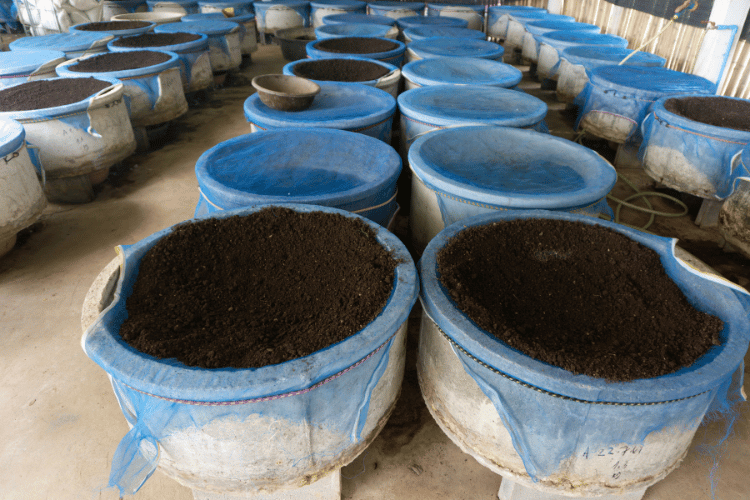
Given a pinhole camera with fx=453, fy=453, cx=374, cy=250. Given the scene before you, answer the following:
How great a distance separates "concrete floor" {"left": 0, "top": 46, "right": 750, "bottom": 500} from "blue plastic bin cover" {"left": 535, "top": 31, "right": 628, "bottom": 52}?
3660mm

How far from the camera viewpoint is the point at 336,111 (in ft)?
11.8

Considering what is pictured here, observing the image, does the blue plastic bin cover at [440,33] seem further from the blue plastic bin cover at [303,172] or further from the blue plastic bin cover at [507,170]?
the blue plastic bin cover at [303,172]

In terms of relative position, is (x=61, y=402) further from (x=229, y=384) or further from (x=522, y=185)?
(x=522, y=185)

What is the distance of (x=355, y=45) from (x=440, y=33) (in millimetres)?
1687

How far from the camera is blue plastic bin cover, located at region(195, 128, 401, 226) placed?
248 cm

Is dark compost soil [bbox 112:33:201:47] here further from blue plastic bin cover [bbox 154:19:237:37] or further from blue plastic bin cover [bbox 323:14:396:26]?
blue plastic bin cover [bbox 323:14:396:26]

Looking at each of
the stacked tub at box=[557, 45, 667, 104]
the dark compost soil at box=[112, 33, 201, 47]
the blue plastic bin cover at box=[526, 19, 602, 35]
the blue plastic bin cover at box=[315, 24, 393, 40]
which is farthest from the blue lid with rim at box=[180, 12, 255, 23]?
the stacked tub at box=[557, 45, 667, 104]

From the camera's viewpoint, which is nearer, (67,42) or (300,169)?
(300,169)

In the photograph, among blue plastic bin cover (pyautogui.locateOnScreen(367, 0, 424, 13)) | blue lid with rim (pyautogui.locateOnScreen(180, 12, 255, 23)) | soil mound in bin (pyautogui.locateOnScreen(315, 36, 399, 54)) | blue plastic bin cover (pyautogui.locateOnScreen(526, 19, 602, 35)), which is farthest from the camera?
blue plastic bin cover (pyautogui.locateOnScreen(367, 0, 424, 13))

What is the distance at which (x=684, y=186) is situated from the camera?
3.87 metres

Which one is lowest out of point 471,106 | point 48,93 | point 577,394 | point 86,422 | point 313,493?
point 86,422

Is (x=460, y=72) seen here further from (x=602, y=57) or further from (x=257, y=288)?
(x=257, y=288)

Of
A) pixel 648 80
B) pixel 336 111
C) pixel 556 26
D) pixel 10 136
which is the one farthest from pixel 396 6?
pixel 10 136

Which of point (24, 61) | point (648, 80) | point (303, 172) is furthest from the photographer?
point (24, 61)
